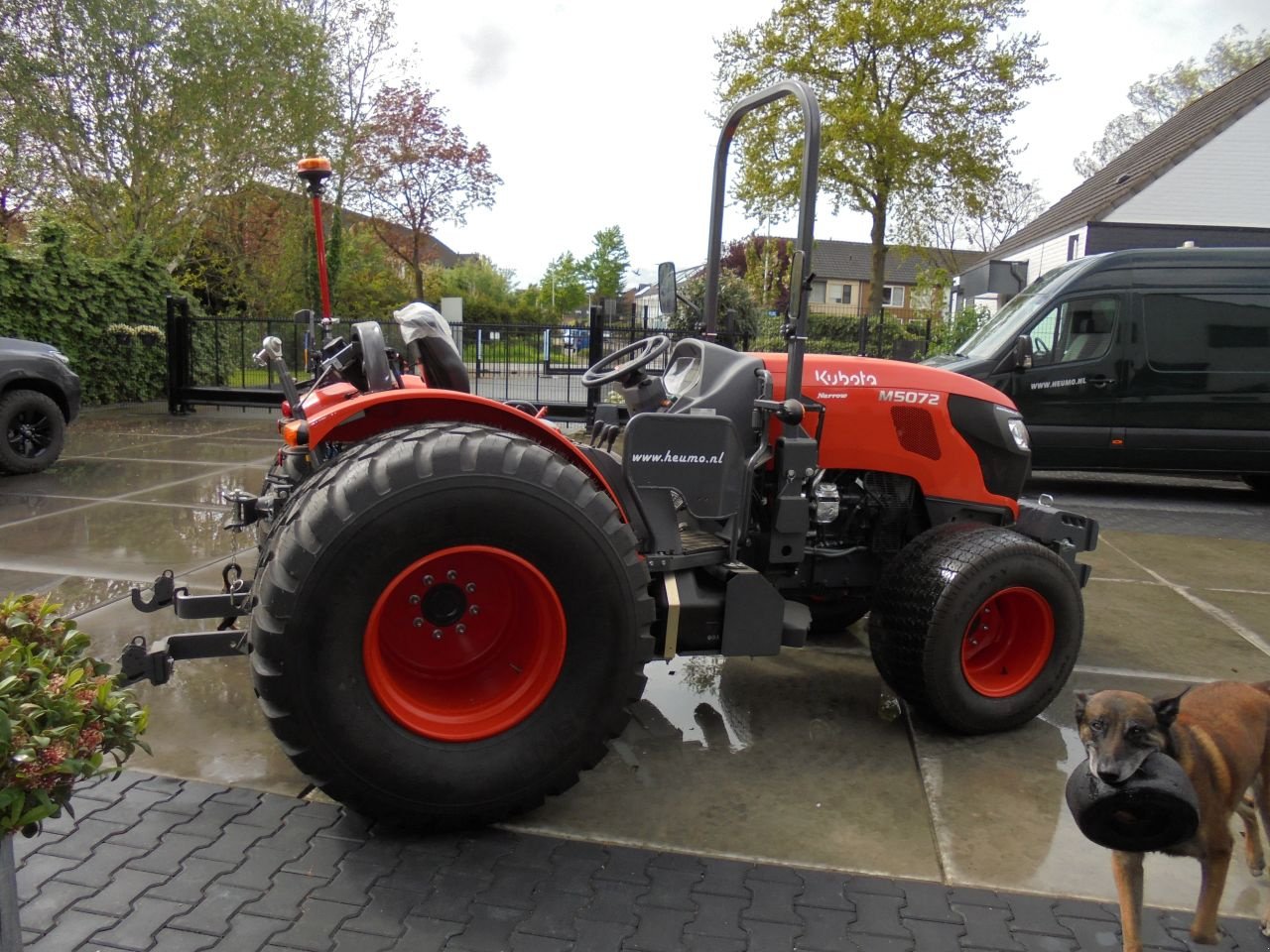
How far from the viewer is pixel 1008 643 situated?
382cm

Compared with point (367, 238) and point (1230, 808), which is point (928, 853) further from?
point (367, 238)

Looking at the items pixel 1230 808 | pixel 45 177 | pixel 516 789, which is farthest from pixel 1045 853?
pixel 45 177

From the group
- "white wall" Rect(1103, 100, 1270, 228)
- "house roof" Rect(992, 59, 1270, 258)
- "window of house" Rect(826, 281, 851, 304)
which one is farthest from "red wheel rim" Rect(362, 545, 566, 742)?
"window of house" Rect(826, 281, 851, 304)

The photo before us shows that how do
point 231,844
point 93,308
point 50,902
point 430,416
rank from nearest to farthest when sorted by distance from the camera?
1. point 50,902
2. point 231,844
3. point 430,416
4. point 93,308

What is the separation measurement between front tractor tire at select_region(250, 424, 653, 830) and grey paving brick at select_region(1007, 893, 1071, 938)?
4.03ft

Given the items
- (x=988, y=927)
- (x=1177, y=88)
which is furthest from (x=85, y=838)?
(x=1177, y=88)

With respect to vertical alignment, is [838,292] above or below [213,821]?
above

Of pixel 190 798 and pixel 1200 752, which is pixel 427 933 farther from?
pixel 1200 752

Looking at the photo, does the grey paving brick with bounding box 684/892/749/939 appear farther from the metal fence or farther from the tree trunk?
the metal fence

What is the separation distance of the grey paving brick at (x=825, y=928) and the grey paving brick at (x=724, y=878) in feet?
0.60

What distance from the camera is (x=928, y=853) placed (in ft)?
9.43

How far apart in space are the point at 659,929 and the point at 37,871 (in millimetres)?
1718

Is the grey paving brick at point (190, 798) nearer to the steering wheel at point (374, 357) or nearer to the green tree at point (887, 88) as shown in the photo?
the steering wheel at point (374, 357)

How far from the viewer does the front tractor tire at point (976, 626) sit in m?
3.51
